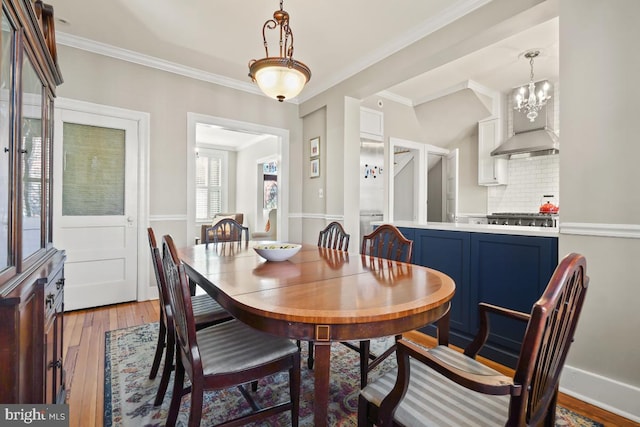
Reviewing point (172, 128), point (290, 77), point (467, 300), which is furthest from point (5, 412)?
point (172, 128)

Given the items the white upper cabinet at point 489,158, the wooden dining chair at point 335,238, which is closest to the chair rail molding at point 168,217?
the wooden dining chair at point 335,238

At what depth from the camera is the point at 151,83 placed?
353 cm

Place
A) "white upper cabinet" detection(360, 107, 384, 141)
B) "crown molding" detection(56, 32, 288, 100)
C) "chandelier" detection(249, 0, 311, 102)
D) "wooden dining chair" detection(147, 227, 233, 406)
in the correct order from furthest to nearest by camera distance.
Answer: "white upper cabinet" detection(360, 107, 384, 141)
"crown molding" detection(56, 32, 288, 100)
"chandelier" detection(249, 0, 311, 102)
"wooden dining chair" detection(147, 227, 233, 406)

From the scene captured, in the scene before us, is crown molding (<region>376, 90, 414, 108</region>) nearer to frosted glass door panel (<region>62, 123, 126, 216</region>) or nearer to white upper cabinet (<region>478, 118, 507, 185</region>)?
white upper cabinet (<region>478, 118, 507, 185</region>)

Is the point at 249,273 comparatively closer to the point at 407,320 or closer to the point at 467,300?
the point at 407,320

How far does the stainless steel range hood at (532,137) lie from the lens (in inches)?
173

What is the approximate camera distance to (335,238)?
2643 mm

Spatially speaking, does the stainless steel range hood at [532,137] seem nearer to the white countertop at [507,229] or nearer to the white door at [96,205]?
the white countertop at [507,229]

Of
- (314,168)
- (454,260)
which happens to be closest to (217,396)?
(454,260)

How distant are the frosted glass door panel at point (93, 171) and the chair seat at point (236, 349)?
2.57m

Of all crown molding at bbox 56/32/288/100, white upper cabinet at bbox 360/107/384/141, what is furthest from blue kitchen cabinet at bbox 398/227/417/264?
crown molding at bbox 56/32/288/100

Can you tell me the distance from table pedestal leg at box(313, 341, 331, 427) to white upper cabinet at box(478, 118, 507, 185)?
5128 millimetres

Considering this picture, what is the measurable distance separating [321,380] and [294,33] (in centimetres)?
298

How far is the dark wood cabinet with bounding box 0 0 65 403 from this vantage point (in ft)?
2.91
